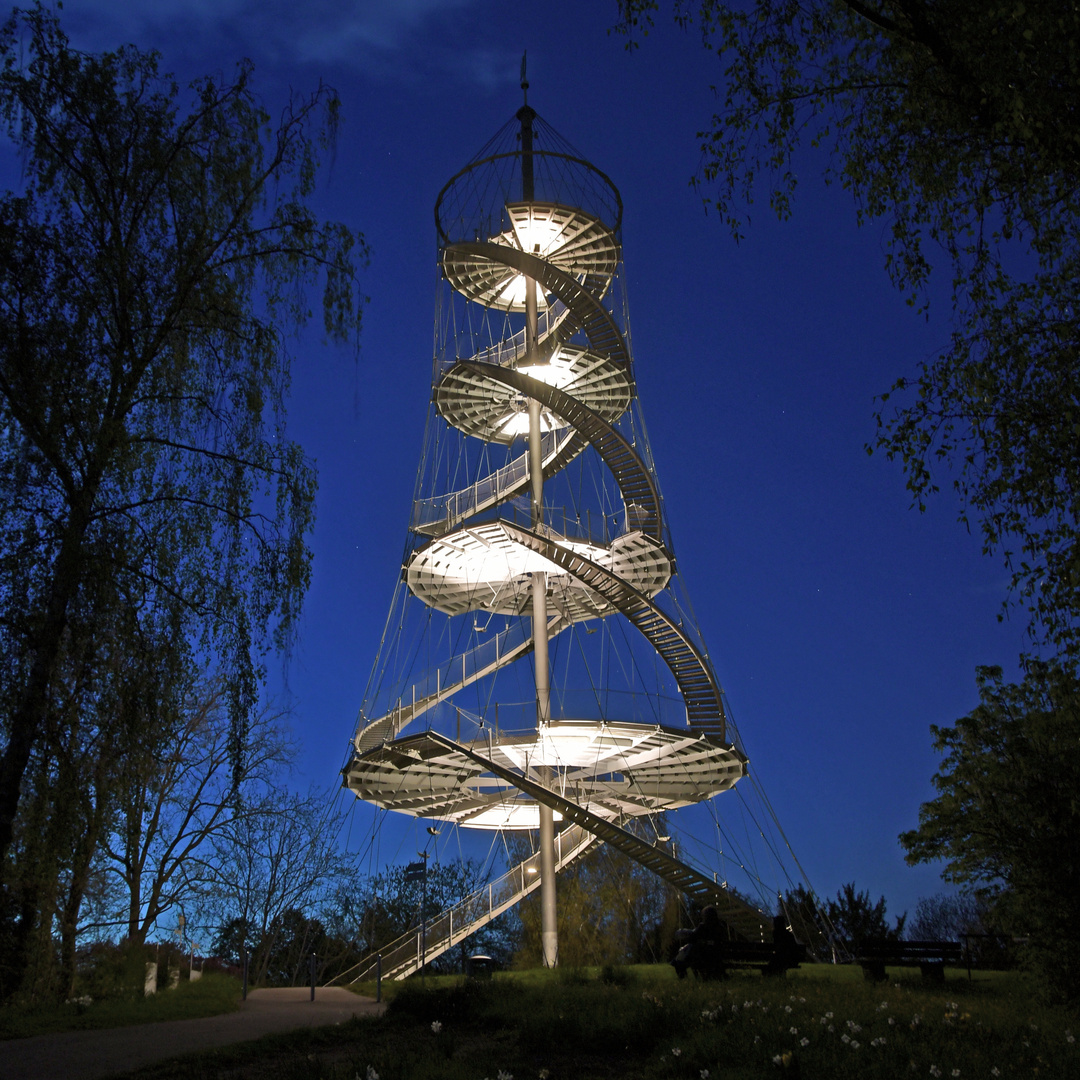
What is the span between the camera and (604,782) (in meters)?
24.5

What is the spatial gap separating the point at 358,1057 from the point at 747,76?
9.02 metres

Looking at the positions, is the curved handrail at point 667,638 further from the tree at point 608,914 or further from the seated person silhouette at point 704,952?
the seated person silhouette at point 704,952

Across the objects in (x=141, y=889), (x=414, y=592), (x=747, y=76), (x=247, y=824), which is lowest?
(x=141, y=889)

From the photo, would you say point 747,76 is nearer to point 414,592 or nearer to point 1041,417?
point 1041,417

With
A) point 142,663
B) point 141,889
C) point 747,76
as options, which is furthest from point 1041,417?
point 141,889

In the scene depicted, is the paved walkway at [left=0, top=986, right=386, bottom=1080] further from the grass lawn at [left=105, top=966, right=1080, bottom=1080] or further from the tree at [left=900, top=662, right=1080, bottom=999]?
the tree at [left=900, top=662, right=1080, bottom=999]

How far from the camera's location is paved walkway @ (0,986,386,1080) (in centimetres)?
827

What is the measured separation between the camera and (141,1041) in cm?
1020

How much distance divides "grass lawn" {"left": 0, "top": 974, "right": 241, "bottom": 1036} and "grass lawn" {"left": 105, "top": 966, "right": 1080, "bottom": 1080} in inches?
110

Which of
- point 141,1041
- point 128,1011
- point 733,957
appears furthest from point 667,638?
point 141,1041

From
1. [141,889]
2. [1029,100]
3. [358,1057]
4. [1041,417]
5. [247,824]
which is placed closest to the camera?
[1029,100]

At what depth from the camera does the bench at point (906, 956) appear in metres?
15.3

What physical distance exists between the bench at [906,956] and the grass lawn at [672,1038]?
8.35 ft

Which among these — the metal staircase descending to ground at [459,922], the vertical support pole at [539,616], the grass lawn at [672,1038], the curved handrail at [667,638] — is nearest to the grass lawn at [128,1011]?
the grass lawn at [672,1038]
